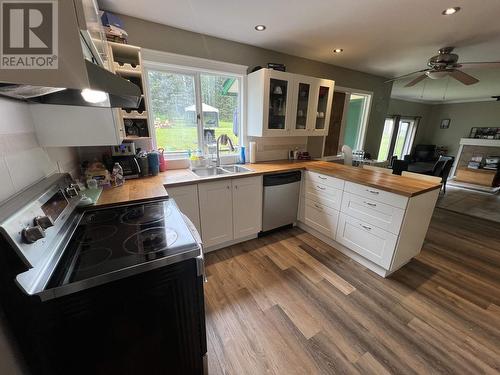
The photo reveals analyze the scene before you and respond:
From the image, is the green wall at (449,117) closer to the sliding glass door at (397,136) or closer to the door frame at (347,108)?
the sliding glass door at (397,136)

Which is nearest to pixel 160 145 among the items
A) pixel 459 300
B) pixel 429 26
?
pixel 429 26

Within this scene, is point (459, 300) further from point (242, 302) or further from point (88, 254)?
point (88, 254)

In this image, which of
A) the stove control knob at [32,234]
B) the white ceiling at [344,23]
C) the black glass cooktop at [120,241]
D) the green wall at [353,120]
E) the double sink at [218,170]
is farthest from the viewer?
the green wall at [353,120]

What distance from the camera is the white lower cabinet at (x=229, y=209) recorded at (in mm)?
2084

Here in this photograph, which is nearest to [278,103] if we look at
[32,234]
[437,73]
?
[437,73]

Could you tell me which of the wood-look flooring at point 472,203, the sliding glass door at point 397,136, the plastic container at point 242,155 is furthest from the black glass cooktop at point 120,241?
the sliding glass door at point 397,136

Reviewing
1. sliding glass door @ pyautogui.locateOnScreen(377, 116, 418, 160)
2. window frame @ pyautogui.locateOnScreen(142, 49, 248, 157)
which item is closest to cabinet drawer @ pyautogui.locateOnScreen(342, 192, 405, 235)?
window frame @ pyautogui.locateOnScreen(142, 49, 248, 157)

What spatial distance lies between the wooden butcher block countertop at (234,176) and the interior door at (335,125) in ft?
4.02

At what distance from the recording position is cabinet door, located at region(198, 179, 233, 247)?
2057 mm

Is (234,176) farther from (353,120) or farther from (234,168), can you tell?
(353,120)

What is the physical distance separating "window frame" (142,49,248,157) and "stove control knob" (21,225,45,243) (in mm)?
1554

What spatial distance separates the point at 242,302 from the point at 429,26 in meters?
3.11

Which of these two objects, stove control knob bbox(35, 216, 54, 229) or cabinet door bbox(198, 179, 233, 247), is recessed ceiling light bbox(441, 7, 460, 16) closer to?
cabinet door bbox(198, 179, 233, 247)

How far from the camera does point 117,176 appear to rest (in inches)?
68.0
